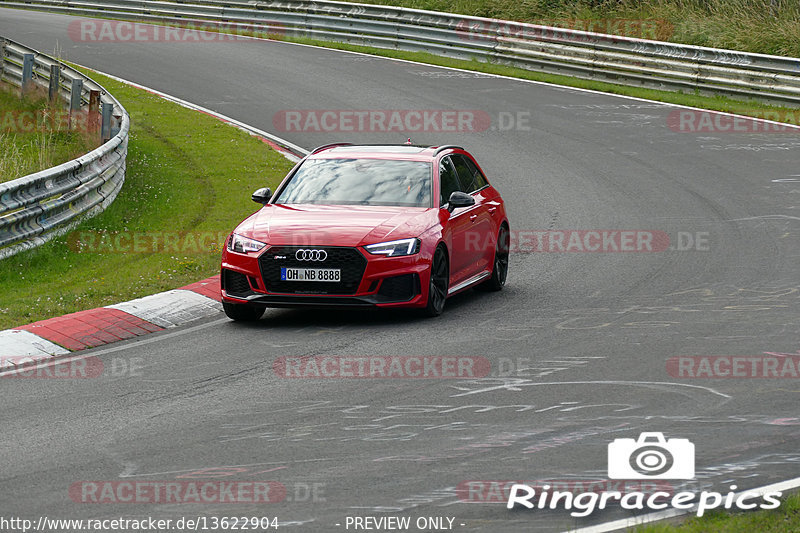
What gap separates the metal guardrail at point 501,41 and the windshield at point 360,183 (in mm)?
15144

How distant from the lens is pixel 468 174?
13672 mm

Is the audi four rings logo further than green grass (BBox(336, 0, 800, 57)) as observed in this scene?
No

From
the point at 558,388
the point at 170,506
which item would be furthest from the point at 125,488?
the point at 558,388

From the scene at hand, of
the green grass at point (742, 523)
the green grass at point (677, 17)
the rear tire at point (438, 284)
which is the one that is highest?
the green grass at point (677, 17)

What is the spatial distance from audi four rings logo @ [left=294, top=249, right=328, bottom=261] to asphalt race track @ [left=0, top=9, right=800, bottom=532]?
64 cm

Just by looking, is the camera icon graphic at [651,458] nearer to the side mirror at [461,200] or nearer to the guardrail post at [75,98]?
the side mirror at [461,200]

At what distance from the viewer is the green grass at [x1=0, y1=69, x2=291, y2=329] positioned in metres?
12.5

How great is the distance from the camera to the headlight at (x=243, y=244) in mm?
11422

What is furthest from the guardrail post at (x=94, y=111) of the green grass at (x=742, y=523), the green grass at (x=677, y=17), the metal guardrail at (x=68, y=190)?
the green grass at (x=742, y=523)

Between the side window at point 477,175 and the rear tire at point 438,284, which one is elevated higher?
the side window at point 477,175

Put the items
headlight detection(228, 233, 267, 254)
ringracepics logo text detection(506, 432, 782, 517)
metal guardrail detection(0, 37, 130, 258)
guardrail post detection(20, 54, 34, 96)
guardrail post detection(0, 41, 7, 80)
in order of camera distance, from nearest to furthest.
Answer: ringracepics logo text detection(506, 432, 782, 517) < headlight detection(228, 233, 267, 254) < metal guardrail detection(0, 37, 130, 258) < guardrail post detection(20, 54, 34, 96) < guardrail post detection(0, 41, 7, 80)

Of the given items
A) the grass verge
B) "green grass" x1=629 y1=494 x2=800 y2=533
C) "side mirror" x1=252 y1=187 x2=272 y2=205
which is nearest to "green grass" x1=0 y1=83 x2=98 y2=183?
"side mirror" x1=252 y1=187 x2=272 y2=205

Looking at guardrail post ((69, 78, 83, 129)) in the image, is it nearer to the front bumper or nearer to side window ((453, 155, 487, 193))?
side window ((453, 155, 487, 193))

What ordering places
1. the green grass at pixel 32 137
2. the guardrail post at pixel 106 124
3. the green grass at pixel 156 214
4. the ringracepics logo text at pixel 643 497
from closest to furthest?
the ringracepics logo text at pixel 643 497, the green grass at pixel 156 214, the green grass at pixel 32 137, the guardrail post at pixel 106 124
